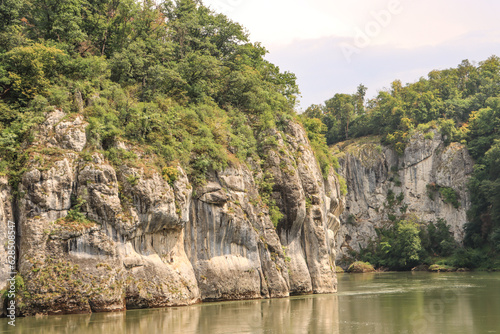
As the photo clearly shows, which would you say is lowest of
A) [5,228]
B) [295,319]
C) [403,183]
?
[295,319]

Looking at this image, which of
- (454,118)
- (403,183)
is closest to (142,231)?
(403,183)

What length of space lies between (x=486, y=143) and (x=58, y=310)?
2669 inches

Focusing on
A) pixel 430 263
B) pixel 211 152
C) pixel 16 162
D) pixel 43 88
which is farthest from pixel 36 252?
pixel 430 263

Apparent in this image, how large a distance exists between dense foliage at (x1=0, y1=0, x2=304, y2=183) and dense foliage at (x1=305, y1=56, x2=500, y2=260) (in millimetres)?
39563

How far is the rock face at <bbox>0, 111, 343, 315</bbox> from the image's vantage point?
971 inches

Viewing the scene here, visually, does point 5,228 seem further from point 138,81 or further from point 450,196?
point 450,196

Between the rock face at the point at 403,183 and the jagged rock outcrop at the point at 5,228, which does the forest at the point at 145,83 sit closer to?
the jagged rock outcrop at the point at 5,228

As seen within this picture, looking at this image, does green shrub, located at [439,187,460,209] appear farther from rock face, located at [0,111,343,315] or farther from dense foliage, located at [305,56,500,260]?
rock face, located at [0,111,343,315]

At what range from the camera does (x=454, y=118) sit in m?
85.5

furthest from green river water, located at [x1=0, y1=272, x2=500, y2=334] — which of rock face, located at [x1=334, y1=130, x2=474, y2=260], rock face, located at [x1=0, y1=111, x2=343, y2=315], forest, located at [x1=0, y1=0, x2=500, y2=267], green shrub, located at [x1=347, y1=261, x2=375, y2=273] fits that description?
rock face, located at [x1=334, y1=130, x2=474, y2=260]

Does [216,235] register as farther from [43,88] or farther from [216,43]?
[216,43]

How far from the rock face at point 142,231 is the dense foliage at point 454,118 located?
4130 centimetres

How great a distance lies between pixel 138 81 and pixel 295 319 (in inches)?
782

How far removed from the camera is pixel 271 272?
3316cm
